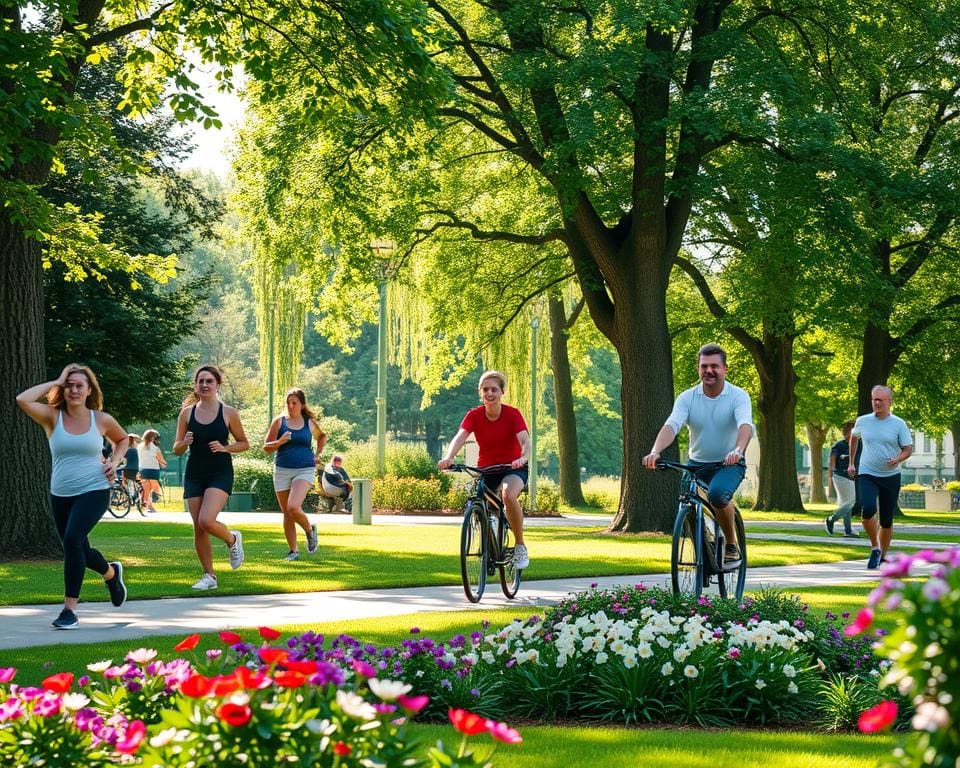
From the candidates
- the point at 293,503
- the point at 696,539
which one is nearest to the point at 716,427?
the point at 696,539

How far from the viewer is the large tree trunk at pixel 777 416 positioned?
126ft

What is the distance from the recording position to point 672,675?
6.87 m

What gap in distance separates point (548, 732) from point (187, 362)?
1232 inches

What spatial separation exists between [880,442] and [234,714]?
44.7 ft

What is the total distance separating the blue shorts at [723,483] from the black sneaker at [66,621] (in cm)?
488

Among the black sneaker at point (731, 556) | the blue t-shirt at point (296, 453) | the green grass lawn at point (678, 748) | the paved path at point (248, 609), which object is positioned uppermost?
the blue t-shirt at point (296, 453)

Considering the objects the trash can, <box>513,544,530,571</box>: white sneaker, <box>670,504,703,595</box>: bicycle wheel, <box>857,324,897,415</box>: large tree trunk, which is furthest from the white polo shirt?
<box>857,324,897,415</box>: large tree trunk

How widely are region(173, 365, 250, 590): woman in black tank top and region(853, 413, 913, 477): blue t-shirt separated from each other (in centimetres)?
730

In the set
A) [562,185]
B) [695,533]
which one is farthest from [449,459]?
[562,185]

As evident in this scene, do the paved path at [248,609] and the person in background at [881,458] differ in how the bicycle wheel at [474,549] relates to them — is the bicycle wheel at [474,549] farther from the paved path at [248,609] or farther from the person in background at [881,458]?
the person in background at [881,458]

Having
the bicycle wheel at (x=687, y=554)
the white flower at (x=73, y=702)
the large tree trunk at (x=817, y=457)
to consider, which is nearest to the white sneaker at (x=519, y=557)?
the bicycle wheel at (x=687, y=554)

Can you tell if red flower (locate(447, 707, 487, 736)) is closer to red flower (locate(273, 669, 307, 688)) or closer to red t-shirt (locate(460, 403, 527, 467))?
red flower (locate(273, 669, 307, 688))

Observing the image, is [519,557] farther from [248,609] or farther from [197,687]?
[197,687]

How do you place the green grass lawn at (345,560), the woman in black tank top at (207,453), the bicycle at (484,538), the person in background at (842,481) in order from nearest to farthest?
the bicycle at (484,538) < the woman in black tank top at (207,453) < the green grass lawn at (345,560) < the person in background at (842,481)
